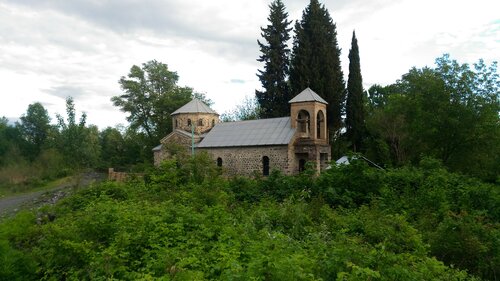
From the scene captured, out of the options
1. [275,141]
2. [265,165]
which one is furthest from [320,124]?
[265,165]

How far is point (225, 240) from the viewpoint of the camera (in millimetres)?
5867

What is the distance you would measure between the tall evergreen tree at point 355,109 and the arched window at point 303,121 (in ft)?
20.4

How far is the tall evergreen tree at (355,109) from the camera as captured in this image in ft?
104

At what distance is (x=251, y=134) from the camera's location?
91.0 ft

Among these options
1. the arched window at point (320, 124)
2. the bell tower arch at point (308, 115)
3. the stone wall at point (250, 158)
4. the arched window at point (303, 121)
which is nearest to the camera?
the stone wall at point (250, 158)

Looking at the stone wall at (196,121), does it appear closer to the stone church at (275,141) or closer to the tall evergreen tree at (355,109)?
the stone church at (275,141)

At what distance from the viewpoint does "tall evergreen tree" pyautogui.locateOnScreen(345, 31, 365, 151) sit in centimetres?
3167

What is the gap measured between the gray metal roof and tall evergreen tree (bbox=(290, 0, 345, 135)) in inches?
231

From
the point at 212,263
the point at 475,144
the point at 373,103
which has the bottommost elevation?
the point at 212,263

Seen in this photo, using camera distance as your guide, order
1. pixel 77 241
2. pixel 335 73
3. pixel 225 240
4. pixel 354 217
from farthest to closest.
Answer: pixel 335 73 < pixel 354 217 < pixel 77 241 < pixel 225 240

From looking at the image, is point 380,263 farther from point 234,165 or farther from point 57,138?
point 57,138

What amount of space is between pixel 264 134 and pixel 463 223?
68.0 ft

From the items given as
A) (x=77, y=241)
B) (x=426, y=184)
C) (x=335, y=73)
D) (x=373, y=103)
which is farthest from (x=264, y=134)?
(x=373, y=103)

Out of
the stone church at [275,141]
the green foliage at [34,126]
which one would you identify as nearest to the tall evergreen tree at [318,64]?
the stone church at [275,141]
